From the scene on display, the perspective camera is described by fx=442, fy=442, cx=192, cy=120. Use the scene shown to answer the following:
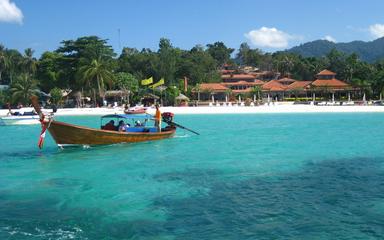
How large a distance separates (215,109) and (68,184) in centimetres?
4387

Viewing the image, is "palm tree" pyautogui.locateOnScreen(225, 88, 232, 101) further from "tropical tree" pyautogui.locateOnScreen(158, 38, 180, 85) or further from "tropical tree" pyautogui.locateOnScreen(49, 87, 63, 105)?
"tropical tree" pyautogui.locateOnScreen(49, 87, 63, 105)

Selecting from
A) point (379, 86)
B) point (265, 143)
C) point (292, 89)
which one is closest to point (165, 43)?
point (292, 89)

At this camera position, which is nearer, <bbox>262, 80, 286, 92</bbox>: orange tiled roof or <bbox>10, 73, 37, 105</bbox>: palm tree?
<bbox>10, 73, 37, 105</bbox>: palm tree

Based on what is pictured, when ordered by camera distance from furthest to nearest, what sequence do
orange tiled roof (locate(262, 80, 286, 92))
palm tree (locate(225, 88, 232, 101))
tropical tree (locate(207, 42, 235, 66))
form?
tropical tree (locate(207, 42, 235, 66)) < orange tiled roof (locate(262, 80, 286, 92)) < palm tree (locate(225, 88, 232, 101))

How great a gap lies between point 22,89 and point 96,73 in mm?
12097

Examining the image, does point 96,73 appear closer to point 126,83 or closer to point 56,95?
point 126,83

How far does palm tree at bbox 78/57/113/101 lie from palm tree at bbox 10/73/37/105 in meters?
9.04

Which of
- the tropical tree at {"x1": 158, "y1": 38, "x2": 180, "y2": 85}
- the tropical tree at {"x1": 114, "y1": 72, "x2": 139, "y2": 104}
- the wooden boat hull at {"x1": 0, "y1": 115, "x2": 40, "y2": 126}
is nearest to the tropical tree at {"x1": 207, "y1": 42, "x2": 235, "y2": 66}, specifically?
the tropical tree at {"x1": 158, "y1": 38, "x2": 180, "y2": 85}

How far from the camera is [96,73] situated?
61.7m

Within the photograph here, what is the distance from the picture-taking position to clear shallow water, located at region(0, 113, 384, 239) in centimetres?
891

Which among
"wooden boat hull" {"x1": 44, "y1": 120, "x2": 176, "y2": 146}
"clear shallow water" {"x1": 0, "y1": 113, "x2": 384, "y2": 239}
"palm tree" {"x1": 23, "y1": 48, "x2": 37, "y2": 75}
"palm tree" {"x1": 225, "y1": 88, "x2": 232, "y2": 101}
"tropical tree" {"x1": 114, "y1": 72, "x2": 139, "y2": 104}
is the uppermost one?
"palm tree" {"x1": 23, "y1": 48, "x2": 37, "y2": 75}

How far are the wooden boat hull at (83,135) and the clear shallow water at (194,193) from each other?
0.63 metres

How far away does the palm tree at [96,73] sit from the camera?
61.2 m

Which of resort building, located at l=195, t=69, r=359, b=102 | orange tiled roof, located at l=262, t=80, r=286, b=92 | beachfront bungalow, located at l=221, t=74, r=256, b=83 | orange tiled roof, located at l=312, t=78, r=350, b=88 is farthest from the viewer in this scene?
beachfront bungalow, located at l=221, t=74, r=256, b=83
